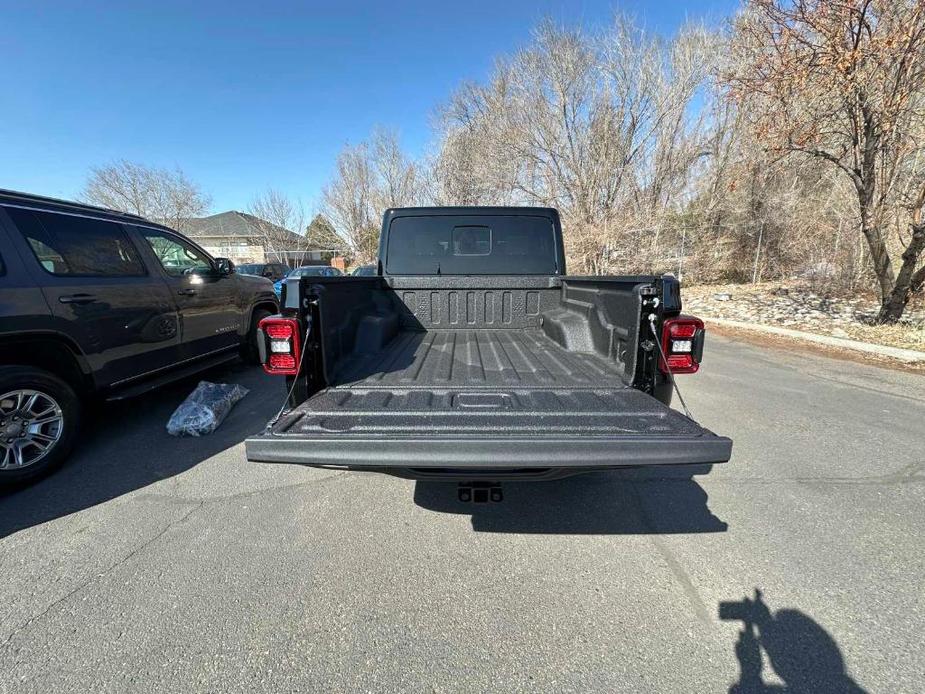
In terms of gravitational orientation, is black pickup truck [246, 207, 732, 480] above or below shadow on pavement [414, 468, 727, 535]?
above

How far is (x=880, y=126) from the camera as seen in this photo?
6.68 meters

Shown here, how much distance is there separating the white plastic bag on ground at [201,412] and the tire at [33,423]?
0.72 meters

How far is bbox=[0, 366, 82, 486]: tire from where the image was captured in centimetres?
272

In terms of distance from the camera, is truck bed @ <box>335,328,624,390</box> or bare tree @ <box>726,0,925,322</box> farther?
bare tree @ <box>726,0,925,322</box>

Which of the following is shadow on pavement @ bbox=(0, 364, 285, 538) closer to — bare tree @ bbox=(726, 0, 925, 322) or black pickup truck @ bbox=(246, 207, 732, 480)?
black pickup truck @ bbox=(246, 207, 732, 480)

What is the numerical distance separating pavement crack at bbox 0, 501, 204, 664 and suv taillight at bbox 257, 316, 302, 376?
4.35ft

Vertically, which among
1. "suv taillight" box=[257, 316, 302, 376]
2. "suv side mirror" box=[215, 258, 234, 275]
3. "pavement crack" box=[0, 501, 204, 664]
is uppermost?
"suv side mirror" box=[215, 258, 234, 275]

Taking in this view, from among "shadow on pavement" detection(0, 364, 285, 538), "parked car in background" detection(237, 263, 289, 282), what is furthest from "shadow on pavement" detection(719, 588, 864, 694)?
"parked car in background" detection(237, 263, 289, 282)

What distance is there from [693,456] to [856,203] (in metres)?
11.5

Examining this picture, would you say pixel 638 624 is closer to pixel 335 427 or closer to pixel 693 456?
pixel 693 456

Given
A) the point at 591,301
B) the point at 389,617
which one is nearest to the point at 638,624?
the point at 389,617

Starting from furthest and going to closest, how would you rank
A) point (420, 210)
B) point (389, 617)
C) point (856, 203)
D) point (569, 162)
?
point (569, 162), point (856, 203), point (420, 210), point (389, 617)

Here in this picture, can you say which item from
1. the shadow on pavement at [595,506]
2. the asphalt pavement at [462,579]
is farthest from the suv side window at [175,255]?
the shadow on pavement at [595,506]

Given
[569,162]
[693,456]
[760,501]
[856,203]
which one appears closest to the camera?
[693,456]
